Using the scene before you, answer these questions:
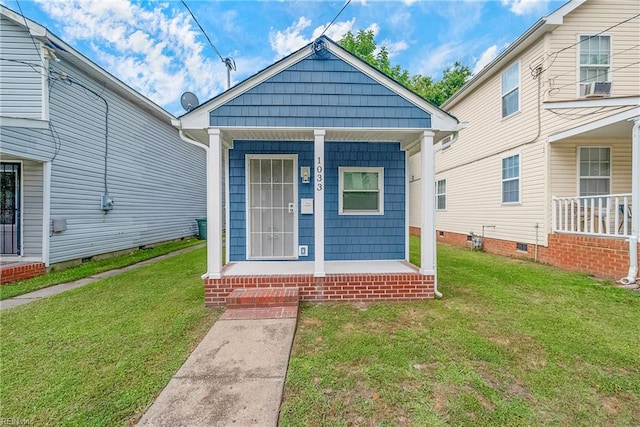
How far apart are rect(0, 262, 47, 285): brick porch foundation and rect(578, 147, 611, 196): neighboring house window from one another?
41.3 ft

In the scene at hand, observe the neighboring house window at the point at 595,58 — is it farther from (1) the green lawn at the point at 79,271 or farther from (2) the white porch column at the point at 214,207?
(1) the green lawn at the point at 79,271

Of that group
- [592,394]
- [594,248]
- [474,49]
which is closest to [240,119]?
[592,394]

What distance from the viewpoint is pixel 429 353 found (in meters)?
2.79

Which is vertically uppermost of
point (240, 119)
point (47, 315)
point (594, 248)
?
point (240, 119)

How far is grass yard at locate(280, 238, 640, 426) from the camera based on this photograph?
200cm

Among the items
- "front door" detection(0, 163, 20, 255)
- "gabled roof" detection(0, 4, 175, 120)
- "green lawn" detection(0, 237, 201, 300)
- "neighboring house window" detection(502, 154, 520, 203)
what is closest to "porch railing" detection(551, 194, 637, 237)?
"neighboring house window" detection(502, 154, 520, 203)

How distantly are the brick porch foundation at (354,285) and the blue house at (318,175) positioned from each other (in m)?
0.02

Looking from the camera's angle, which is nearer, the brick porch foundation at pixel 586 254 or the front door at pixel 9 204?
the brick porch foundation at pixel 586 254

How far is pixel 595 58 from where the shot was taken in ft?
22.8

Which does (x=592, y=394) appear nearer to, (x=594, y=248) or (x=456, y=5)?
(x=594, y=248)

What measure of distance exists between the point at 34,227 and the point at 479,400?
8688mm

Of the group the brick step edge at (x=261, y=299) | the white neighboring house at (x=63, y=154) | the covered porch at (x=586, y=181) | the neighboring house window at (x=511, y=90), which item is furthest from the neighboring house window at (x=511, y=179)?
the white neighboring house at (x=63, y=154)

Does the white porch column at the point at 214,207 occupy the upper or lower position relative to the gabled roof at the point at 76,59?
lower

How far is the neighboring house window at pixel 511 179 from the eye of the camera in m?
7.85
